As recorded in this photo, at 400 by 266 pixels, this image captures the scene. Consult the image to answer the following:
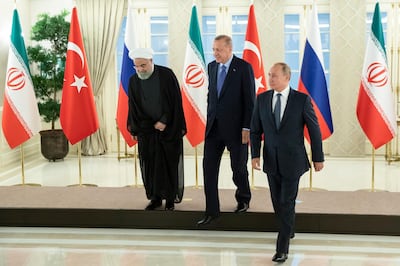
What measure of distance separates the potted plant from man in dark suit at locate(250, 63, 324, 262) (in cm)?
542

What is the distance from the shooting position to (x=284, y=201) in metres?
3.90

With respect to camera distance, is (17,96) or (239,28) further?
(239,28)

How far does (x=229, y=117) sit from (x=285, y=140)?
2.45 ft

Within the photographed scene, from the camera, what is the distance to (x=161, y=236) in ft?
15.5

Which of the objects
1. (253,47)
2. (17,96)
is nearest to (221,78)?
(253,47)

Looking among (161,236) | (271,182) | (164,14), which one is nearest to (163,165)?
(161,236)

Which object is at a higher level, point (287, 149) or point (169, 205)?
point (287, 149)

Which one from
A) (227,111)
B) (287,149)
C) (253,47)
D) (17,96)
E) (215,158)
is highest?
(253,47)

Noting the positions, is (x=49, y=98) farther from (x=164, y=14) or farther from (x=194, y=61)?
(x=194, y=61)

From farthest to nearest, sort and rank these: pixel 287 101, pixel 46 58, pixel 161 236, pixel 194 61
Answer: pixel 46 58
pixel 194 61
pixel 161 236
pixel 287 101

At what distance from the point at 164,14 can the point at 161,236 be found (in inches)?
215

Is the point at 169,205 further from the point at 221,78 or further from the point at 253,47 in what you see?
the point at 253,47

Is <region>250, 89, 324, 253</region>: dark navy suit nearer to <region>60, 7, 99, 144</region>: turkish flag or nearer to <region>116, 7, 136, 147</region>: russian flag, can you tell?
<region>116, 7, 136, 147</region>: russian flag

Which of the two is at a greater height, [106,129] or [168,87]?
[168,87]
